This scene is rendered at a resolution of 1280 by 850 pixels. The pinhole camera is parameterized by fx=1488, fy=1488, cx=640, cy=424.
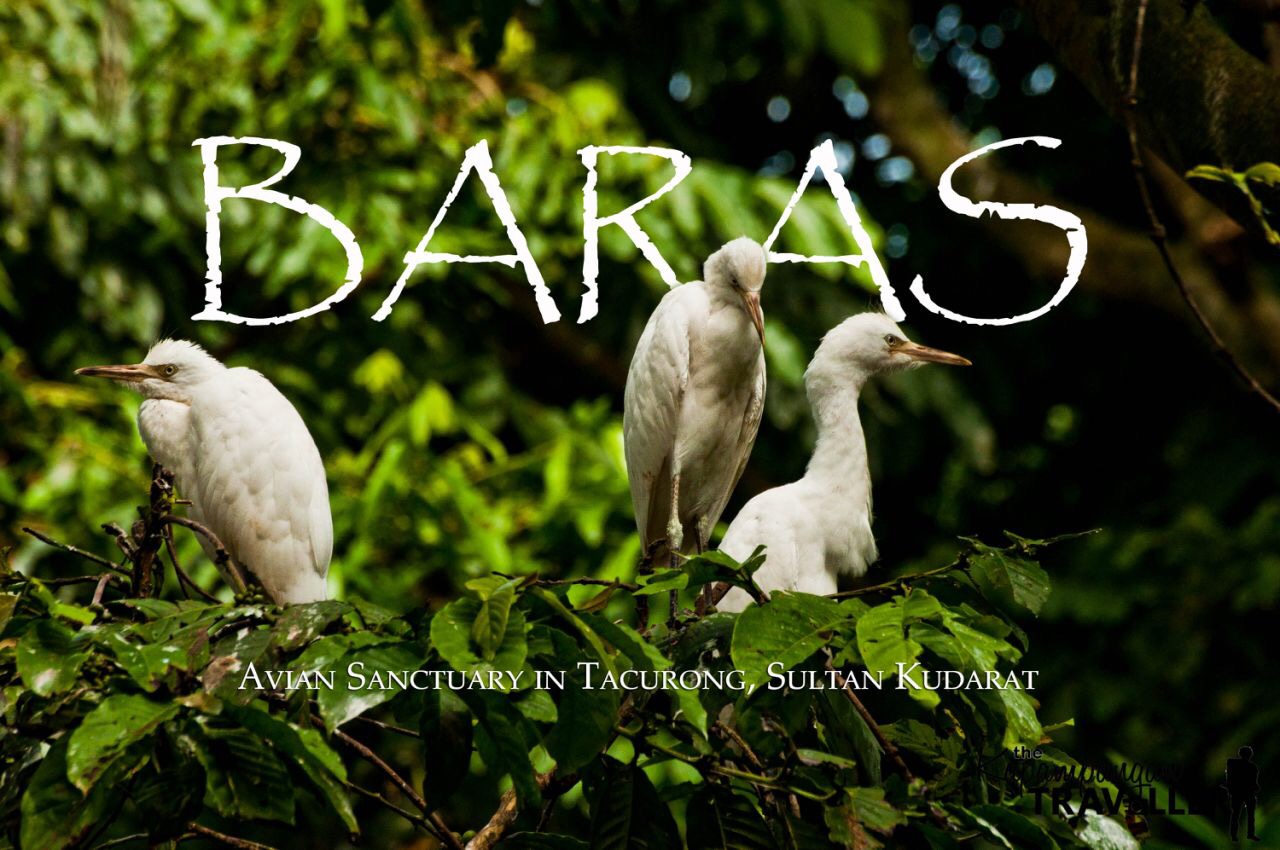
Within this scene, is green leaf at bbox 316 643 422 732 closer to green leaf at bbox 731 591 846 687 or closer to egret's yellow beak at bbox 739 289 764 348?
green leaf at bbox 731 591 846 687

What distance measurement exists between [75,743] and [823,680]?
2.59ft

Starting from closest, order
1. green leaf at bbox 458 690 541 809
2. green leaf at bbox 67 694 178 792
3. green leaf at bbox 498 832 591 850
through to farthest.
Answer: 1. green leaf at bbox 67 694 178 792
2. green leaf at bbox 458 690 541 809
3. green leaf at bbox 498 832 591 850

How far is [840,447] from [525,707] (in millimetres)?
1452

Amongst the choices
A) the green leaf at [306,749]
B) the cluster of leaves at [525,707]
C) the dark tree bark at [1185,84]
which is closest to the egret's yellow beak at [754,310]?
the dark tree bark at [1185,84]

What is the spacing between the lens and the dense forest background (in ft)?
16.8

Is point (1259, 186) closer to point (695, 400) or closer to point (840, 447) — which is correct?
point (840, 447)

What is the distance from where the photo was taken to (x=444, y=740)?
5.13 feet

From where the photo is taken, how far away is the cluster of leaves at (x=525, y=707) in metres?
1.39

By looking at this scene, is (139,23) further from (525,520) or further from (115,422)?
(525,520)

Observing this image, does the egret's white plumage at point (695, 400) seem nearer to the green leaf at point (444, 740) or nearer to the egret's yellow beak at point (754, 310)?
the egret's yellow beak at point (754, 310)

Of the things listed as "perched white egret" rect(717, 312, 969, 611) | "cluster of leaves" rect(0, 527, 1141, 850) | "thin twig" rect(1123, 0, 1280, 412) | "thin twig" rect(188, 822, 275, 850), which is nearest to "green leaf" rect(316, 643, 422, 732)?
"cluster of leaves" rect(0, 527, 1141, 850)

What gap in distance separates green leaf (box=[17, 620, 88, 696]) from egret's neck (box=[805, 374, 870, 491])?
65.4 inches

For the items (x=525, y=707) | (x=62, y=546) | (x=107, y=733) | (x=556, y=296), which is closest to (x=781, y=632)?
(x=525, y=707)

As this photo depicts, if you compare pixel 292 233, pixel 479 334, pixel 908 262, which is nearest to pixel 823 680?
pixel 292 233
